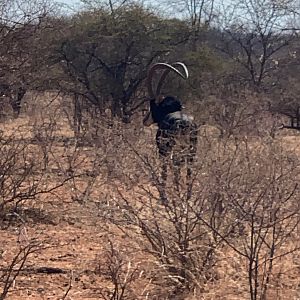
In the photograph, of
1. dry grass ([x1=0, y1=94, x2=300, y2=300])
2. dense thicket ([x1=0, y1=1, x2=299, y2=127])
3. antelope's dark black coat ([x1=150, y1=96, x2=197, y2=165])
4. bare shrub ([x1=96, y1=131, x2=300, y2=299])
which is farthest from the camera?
dense thicket ([x1=0, y1=1, x2=299, y2=127])

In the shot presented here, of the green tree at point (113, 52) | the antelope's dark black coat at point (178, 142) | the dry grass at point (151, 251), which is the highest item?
the green tree at point (113, 52)

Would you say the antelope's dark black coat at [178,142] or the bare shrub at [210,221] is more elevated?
the antelope's dark black coat at [178,142]

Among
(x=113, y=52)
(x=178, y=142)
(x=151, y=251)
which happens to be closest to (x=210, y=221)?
(x=151, y=251)

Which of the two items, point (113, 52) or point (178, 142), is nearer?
point (178, 142)

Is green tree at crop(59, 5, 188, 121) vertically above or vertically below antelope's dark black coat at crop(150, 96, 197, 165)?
above

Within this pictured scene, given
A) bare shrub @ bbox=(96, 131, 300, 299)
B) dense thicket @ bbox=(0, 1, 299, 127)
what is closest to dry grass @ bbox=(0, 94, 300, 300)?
bare shrub @ bbox=(96, 131, 300, 299)

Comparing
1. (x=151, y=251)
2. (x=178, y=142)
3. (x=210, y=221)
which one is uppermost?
(x=178, y=142)

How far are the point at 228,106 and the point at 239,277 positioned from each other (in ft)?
38.9

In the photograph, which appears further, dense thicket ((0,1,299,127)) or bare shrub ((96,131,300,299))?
dense thicket ((0,1,299,127))

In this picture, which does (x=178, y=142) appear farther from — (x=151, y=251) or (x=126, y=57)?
(x=126, y=57)

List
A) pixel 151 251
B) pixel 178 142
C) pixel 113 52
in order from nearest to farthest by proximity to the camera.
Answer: pixel 151 251
pixel 178 142
pixel 113 52

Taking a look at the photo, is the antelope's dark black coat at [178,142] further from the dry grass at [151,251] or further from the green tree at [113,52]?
the green tree at [113,52]

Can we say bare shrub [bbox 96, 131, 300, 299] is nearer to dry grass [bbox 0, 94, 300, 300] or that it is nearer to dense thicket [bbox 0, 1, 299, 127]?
dry grass [bbox 0, 94, 300, 300]

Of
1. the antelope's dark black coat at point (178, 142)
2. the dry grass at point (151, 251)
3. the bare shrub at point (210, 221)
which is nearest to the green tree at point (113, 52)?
the antelope's dark black coat at point (178, 142)
